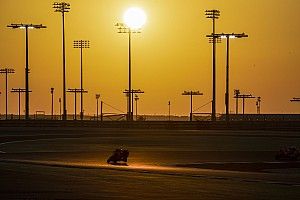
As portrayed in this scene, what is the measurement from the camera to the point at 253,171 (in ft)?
88.2

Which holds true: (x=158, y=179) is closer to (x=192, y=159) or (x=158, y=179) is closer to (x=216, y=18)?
(x=192, y=159)

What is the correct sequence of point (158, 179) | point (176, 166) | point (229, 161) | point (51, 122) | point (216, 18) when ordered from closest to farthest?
point (158, 179)
point (176, 166)
point (229, 161)
point (51, 122)
point (216, 18)

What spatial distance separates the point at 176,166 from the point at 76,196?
12.1 metres

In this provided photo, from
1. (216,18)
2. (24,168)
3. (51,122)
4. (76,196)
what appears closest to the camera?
(76,196)

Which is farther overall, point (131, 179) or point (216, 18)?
point (216, 18)

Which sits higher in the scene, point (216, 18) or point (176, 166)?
point (216, 18)

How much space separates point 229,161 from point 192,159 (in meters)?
1.90

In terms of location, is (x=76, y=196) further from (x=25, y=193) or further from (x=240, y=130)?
(x=240, y=130)

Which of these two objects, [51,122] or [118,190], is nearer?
[118,190]

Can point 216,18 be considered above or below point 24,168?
above

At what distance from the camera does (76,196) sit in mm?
17578

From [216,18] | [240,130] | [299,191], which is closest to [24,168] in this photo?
[299,191]

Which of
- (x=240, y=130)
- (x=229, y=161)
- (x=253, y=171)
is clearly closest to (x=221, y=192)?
(x=253, y=171)

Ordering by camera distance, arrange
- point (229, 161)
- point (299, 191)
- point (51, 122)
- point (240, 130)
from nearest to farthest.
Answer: point (299, 191) → point (229, 161) → point (240, 130) → point (51, 122)
